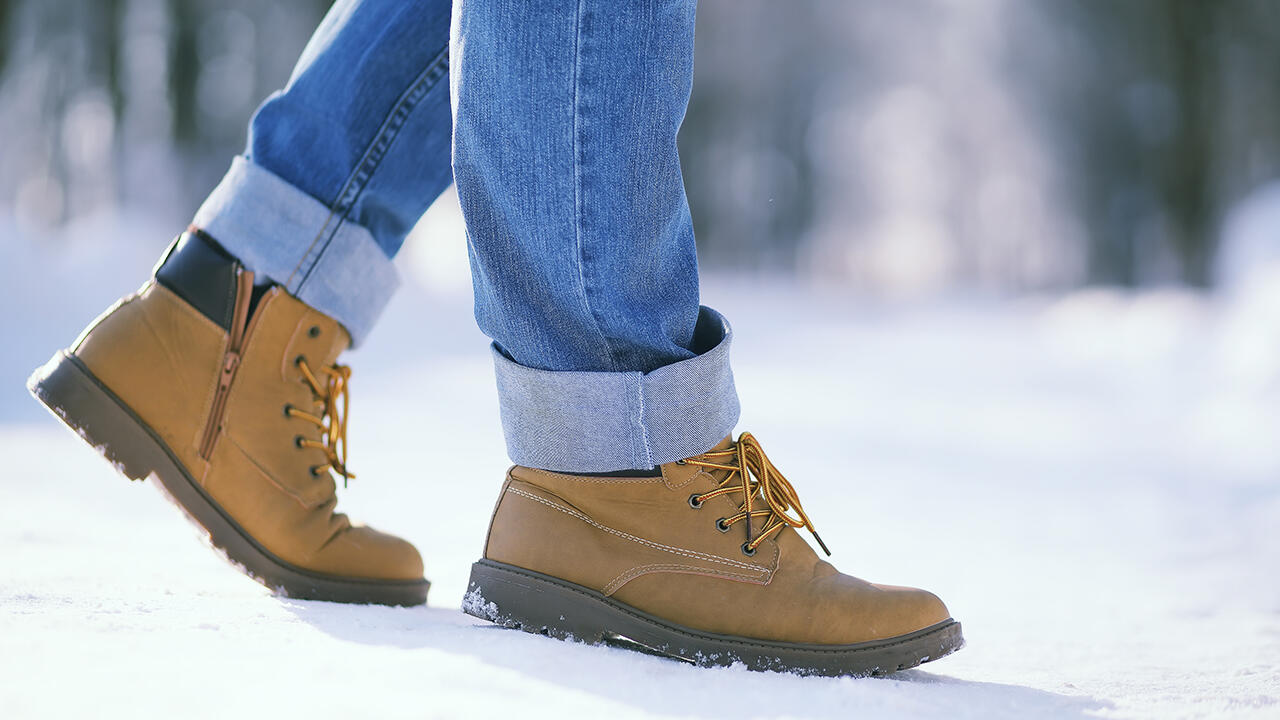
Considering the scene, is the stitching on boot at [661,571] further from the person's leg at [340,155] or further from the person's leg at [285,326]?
the person's leg at [340,155]

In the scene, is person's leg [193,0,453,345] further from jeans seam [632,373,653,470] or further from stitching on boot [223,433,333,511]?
jeans seam [632,373,653,470]

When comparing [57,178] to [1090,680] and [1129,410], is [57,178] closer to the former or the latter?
[1129,410]

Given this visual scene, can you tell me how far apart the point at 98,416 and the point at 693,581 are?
76 cm

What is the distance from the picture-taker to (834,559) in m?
2.11

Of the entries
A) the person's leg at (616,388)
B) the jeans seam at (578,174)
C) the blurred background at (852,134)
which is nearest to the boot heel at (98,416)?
the person's leg at (616,388)

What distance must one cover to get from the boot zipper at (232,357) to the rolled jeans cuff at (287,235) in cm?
3

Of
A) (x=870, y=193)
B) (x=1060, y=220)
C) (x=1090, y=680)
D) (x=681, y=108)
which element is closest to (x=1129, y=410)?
(x=1090, y=680)

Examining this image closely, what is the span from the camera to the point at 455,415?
3.90 meters

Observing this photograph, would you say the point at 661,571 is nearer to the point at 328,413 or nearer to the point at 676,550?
the point at 676,550

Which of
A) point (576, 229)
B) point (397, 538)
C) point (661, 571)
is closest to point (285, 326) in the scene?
point (397, 538)

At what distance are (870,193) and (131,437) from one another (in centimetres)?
3296

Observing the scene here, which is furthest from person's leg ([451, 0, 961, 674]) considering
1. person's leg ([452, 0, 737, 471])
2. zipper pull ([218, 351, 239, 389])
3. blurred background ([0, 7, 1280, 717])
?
zipper pull ([218, 351, 239, 389])

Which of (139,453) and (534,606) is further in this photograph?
(139,453)

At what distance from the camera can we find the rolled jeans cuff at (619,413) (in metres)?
1.19
